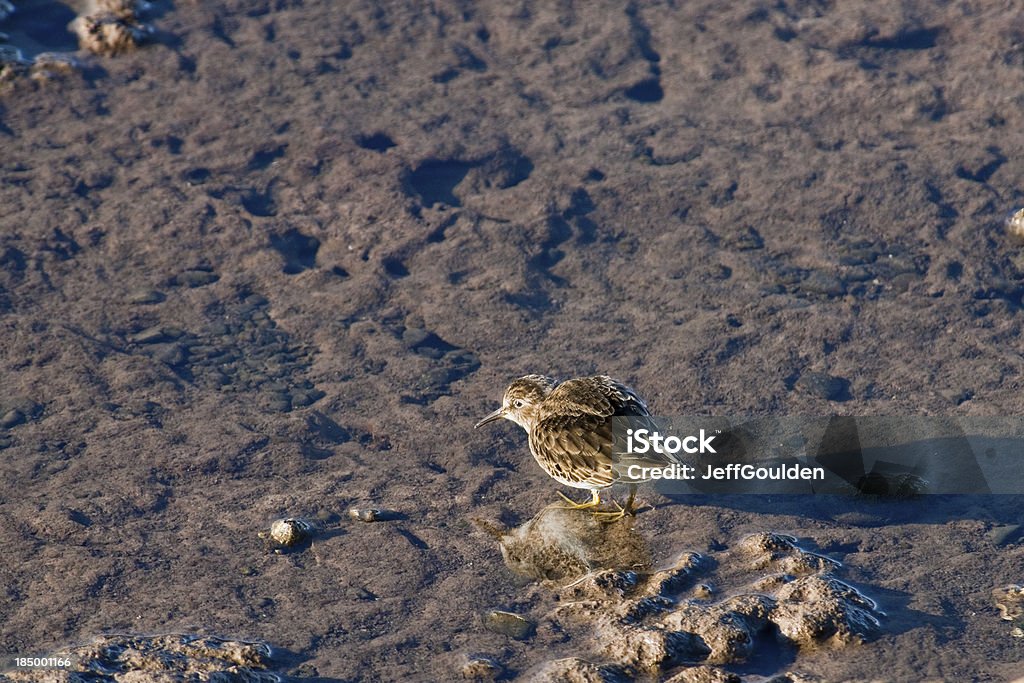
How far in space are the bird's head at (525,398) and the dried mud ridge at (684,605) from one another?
617 mm

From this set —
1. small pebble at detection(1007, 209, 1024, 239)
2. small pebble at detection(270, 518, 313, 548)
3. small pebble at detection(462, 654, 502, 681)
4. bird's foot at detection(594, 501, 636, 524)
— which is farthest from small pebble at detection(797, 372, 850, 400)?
small pebble at detection(270, 518, 313, 548)

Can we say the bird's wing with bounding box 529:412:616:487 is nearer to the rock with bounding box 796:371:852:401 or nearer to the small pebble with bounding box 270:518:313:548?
the small pebble with bounding box 270:518:313:548

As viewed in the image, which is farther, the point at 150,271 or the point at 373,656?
the point at 150,271

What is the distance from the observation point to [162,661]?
15.6 ft

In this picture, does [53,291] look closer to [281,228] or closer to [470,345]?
[281,228]

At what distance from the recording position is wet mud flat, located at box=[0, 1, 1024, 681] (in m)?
5.13

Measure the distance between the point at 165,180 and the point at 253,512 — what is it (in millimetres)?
3454

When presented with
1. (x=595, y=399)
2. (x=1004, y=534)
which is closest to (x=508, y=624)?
(x=595, y=399)

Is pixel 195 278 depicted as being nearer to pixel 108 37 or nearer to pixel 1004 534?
pixel 108 37

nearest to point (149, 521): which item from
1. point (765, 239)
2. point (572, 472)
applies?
point (572, 472)

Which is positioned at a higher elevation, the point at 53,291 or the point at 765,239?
the point at 53,291

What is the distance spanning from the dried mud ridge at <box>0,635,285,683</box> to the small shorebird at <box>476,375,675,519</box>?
1.70m

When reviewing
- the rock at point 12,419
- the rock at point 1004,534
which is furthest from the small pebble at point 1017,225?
the rock at point 12,419

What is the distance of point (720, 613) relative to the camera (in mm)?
5012
